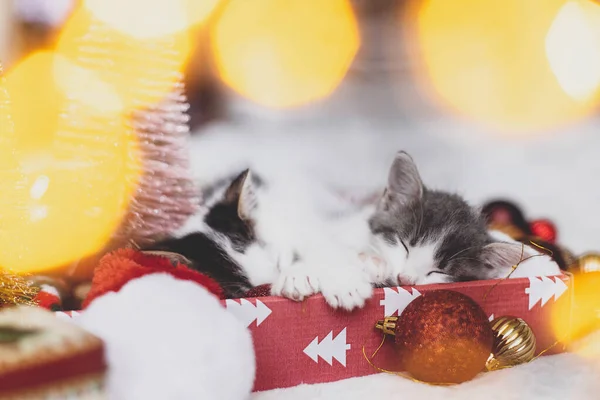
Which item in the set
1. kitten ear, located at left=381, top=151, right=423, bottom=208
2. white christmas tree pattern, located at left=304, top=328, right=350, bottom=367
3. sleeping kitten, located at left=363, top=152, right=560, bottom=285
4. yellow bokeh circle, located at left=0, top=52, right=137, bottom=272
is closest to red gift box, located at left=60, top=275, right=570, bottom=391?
white christmas tree pattern, located at left=304, top=328, right=350, bottom=367

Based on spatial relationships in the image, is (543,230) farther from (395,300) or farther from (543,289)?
(395,300)

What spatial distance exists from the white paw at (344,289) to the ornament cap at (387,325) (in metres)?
0.05

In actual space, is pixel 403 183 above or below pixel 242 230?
above

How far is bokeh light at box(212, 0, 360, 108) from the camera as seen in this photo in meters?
1.30

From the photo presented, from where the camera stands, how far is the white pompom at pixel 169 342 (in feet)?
2.05

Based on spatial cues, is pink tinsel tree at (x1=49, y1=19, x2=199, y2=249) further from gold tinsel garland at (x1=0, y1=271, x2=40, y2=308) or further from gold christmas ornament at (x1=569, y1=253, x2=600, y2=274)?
gold christmas ornament at (x1=569, y1=253, x2=600, y2=274)

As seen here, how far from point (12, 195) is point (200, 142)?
0.45 meters

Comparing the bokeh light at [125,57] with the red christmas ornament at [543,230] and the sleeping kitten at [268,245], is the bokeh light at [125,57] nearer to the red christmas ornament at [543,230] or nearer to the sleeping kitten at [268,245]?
the sleeping kitten at [268,245]

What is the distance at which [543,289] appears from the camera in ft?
Result: 3.43

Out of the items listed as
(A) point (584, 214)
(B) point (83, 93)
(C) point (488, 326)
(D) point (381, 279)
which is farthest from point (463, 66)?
(B) point (83, 93)

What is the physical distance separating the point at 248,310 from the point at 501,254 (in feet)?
1.73

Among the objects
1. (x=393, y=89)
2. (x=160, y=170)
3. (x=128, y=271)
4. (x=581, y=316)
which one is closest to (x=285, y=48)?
(x=393, y=89)

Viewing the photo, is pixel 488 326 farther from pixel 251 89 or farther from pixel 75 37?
pixel 75 37

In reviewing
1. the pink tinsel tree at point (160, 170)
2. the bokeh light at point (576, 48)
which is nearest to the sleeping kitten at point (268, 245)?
the pink tinsel tree at point (160, 170)
